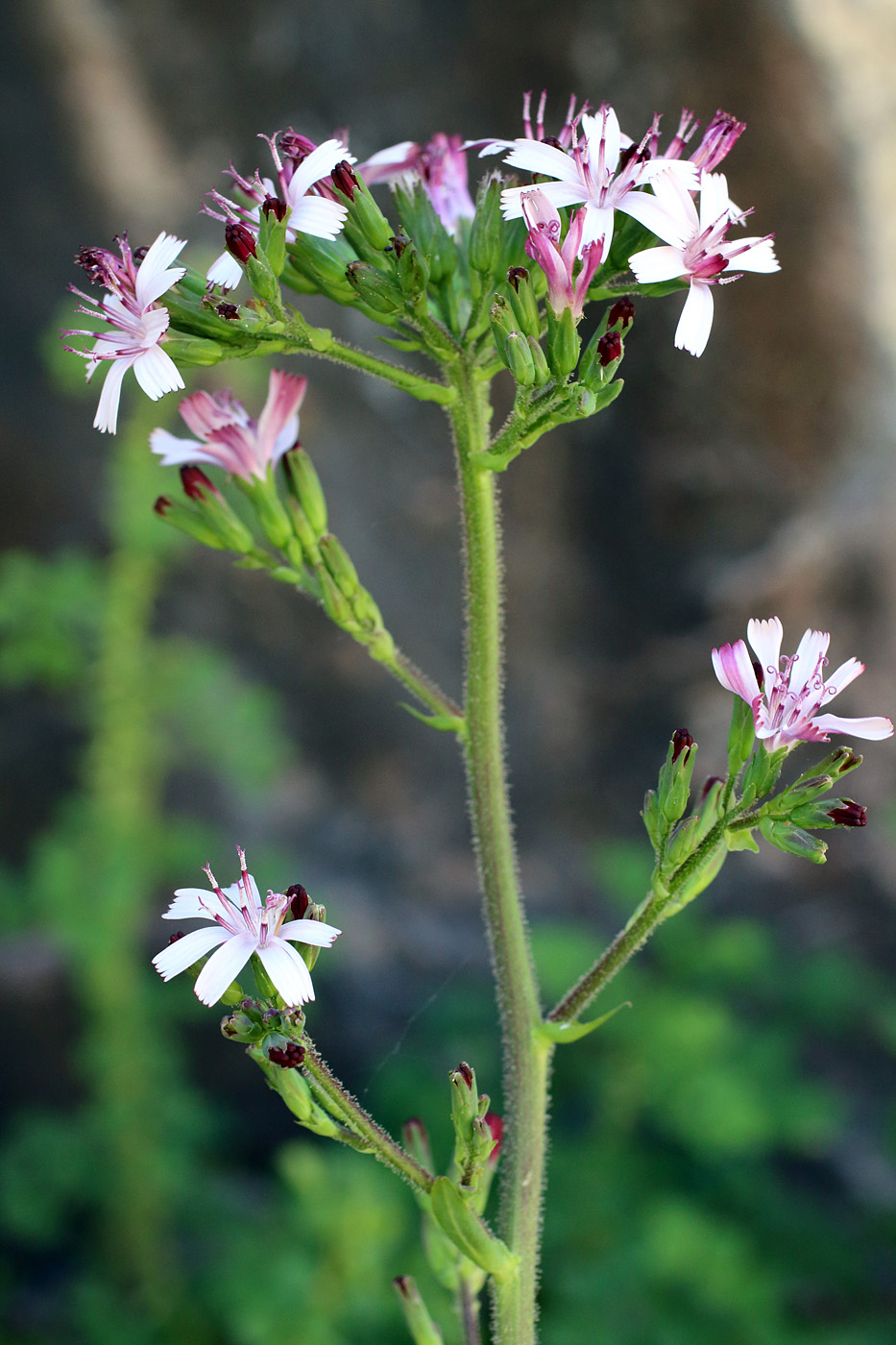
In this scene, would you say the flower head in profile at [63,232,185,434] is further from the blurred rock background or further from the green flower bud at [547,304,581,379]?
the blurred rock background

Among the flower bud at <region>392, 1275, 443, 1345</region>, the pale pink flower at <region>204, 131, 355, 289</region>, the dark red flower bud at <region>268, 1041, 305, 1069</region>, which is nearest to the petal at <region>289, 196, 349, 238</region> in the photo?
the pale pink flower at <region>204, 131, 355, 289</region>

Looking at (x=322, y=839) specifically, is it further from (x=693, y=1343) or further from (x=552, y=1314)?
(x=693, y=1343)

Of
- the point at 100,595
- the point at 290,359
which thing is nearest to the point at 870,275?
the point at 290,359

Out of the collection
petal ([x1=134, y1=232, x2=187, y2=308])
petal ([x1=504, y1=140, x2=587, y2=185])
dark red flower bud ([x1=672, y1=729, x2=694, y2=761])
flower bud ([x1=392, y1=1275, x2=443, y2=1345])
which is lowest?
flower bud ([x1=392, y1=1275, x2=443, y2=1345])

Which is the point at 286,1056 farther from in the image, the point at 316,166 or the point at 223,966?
the point at 316,166

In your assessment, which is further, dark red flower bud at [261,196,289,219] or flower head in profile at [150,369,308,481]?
flower head in profile at [150,369,308,481]

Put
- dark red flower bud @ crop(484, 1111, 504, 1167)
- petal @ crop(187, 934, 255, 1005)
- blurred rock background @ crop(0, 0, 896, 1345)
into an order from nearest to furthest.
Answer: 1. petal @ crop(187, 934, 255, 1005)
2. dark red flower bud @ crop(484, 1111, 504, 1167)
3. blurred rock background @ crop(0, 0, 896, 1345)
